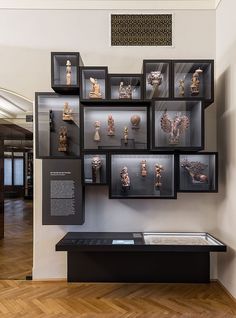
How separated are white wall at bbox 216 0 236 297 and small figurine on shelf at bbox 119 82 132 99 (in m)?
1.19

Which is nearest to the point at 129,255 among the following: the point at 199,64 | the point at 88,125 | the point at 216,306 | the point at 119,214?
the point at 119,214

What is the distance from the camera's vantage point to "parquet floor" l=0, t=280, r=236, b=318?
2766 mm

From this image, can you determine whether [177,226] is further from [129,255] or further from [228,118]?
[228,118]

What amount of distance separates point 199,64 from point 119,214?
219 cm

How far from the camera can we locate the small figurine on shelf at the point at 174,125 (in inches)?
123

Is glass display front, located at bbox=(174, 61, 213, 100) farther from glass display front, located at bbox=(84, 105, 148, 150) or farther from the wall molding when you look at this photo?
the wall molding

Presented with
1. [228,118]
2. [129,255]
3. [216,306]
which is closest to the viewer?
[216,306]

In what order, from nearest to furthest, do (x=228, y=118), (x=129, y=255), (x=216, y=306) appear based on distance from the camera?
(x=216, y=306) < (x=228, y=118) < (x=129, y=255)

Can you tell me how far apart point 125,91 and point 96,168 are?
104 centimetres

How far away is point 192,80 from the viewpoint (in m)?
3.29

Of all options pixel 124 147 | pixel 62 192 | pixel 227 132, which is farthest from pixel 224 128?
pixel 62 192

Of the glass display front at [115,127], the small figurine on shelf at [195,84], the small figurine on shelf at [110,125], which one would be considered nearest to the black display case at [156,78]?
the glass display front at [115,127]

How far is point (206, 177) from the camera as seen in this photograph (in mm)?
3236

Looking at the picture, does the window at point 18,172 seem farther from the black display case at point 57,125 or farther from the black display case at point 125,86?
the black display case at point 125,86
